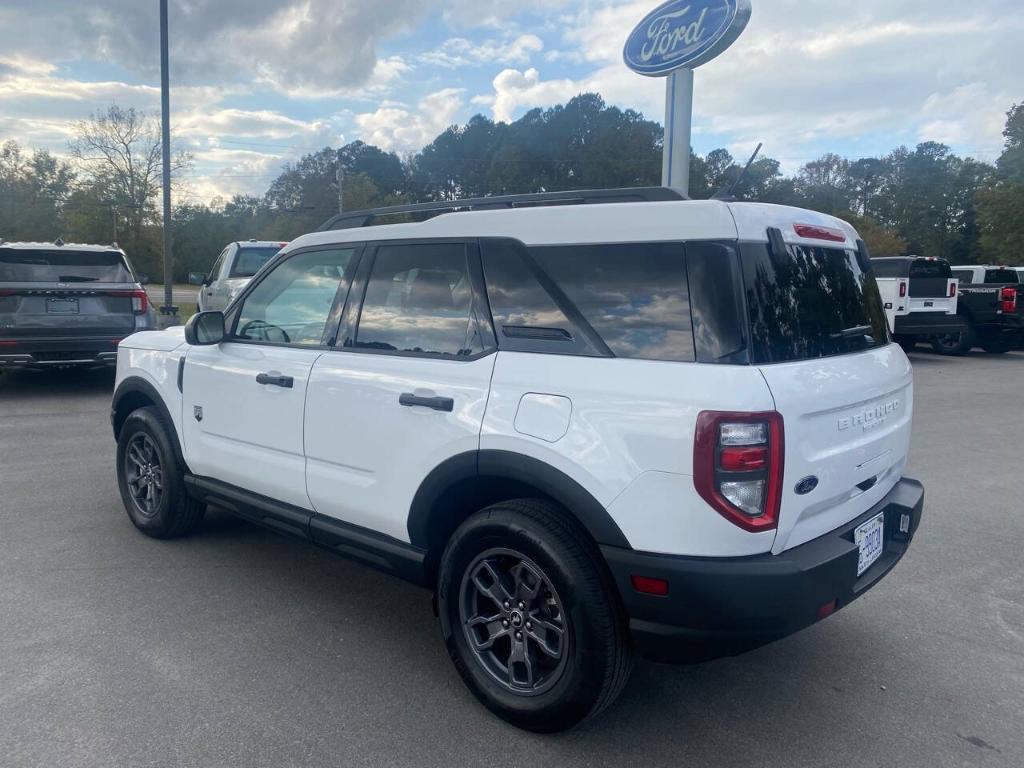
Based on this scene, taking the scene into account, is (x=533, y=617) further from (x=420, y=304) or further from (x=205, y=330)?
(x=205, y=330)

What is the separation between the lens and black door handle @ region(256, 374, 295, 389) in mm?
3783

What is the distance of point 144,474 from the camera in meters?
4.96

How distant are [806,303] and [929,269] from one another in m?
15.0

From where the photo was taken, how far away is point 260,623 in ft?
12.4

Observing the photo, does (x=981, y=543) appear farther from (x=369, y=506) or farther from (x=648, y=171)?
(x=648, y=171)

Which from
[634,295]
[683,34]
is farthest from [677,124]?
[634,295]

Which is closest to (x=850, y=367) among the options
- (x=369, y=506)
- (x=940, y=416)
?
(x=369, y=506)

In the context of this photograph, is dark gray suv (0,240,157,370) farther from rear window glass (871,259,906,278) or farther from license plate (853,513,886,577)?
rear window glass (871,259,906,278)

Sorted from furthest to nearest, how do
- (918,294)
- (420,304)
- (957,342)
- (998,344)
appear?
(998,344) < (957,342) < (918,294) < (420,304)

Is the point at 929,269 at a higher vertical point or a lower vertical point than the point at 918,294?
higher

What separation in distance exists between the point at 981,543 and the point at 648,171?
54.2m

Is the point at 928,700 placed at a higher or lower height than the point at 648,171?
lower

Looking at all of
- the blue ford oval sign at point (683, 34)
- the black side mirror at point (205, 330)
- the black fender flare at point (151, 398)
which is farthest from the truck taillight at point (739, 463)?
the blue ford oval sign at point (683, 34)


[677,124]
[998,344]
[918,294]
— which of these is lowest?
[998,344]
